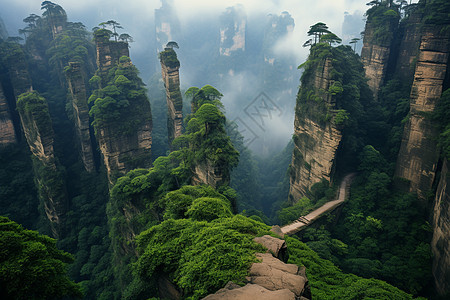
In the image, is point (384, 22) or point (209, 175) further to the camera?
point (384, 22)

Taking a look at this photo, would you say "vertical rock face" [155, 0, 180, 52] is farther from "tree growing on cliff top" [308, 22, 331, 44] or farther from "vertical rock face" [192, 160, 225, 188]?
"vertical rock face" [192, 160, 225, 188]

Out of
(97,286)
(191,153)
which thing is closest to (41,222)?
(97,286)

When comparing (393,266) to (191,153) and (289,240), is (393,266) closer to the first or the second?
(289,240)

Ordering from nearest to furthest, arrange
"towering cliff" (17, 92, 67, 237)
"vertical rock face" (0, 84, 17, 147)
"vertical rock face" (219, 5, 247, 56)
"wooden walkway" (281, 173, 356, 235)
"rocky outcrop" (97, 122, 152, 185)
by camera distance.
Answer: "wooden walkway" (281, 173, 356, 235) < "towering cliff" (17, 92, 67, 237) < "rocky outcrop" (97, 122, 152, 185) < "vertical rock face" (0, 84, 17, 147) < "vertical rock face" (219, 5, 247, 56)

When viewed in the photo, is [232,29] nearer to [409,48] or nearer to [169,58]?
[169,58]

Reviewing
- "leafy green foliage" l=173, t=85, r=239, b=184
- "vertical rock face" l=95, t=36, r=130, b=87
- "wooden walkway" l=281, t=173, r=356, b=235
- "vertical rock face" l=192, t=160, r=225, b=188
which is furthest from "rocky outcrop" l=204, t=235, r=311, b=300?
"vertical rock face" l=95, t=36, r=130, b=87

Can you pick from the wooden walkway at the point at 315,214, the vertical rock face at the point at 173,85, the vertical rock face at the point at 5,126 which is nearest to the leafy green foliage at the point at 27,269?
the wooden walkway at the point at 315,214

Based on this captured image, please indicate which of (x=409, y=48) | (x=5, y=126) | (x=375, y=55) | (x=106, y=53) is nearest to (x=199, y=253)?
(x=375, y=55)
